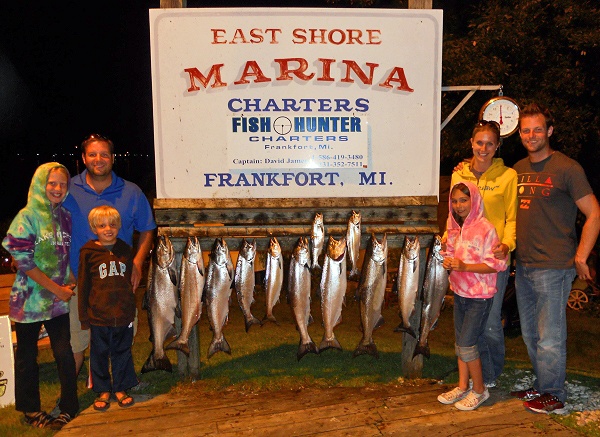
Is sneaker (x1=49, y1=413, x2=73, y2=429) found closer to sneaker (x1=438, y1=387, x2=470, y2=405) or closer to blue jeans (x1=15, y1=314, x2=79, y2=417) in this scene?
blue jeans (x1=15, y1=314, x2=79, y2=417)

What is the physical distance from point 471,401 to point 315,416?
4.37 ft

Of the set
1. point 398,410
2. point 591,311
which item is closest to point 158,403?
point 398,410

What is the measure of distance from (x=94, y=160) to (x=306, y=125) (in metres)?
2.03

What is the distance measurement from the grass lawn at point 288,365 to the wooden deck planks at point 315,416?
33 centimetres

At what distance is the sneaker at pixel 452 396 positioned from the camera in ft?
15.5

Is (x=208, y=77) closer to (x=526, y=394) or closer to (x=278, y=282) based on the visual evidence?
(x=278, y=282)

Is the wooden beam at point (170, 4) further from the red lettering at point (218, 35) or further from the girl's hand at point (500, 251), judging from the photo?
the girl's hand at point (500, 251)

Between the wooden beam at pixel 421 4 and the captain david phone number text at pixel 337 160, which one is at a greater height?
the wooden beam at pixel 421 4

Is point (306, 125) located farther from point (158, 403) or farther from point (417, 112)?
point (158, 403)

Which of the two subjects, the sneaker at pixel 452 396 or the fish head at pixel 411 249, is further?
the fish head at pixel 411 249

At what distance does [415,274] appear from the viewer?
5.05 metres

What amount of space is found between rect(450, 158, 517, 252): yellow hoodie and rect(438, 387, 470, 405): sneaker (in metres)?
1.32

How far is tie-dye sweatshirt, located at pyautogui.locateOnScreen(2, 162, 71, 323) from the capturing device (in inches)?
177

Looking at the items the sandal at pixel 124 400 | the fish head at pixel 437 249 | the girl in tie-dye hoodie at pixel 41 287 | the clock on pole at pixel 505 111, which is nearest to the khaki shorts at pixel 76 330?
the girl in tie-dye hoodie at pixel 41 287
